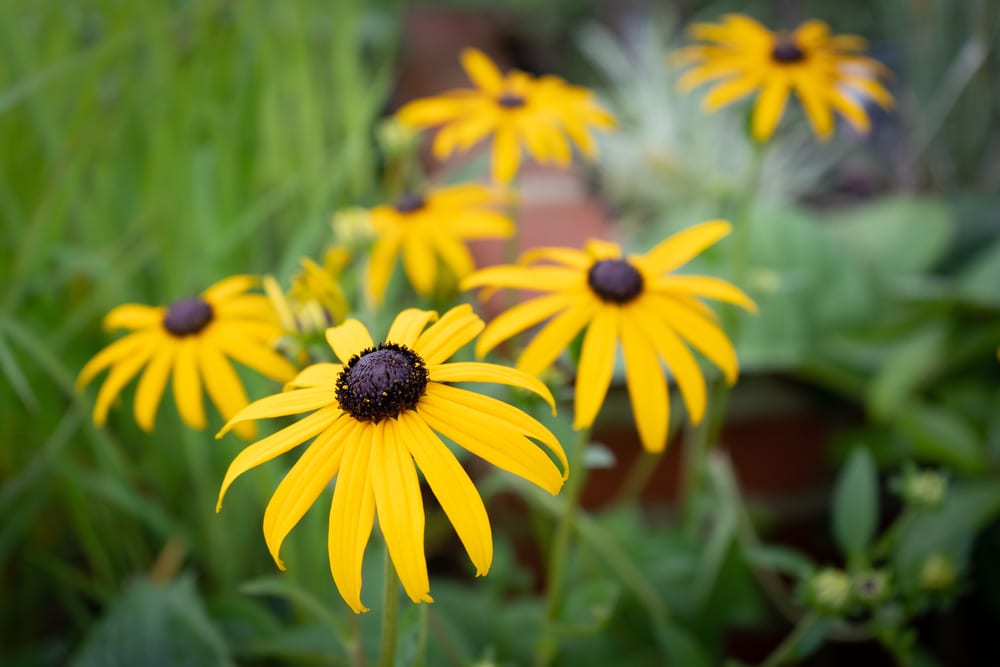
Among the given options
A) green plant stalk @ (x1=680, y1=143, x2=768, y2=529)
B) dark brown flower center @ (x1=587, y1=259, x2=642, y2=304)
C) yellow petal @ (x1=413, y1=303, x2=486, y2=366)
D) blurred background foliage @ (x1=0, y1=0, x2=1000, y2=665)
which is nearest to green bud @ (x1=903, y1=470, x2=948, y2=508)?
blurred background foliage @ (x1=0, y1=0, x2=1000, y2=665)

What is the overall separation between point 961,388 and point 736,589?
0.44m

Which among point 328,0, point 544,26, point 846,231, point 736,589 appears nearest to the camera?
point 736,589

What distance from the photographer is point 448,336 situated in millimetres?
448

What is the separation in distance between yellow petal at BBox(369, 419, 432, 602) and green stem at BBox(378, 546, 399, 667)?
0.05 m

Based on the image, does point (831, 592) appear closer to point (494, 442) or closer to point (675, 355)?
point (675, 355)

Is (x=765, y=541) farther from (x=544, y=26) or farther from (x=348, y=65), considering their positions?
(x=544, y=26)

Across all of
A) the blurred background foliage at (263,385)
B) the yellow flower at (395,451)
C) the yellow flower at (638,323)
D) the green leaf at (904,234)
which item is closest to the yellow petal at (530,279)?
the yellow flower at (638,323)

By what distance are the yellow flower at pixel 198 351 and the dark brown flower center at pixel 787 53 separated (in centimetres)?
51

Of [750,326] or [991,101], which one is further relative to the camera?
[991,101]

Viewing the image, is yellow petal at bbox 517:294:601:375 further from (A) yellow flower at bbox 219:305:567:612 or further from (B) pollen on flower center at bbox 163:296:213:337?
(B) pollen on flower center at bbox 163:296:213:337

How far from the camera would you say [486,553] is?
371mm

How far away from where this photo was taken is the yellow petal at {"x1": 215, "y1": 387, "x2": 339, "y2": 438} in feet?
1.35

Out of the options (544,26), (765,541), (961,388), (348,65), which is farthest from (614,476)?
(544,26)

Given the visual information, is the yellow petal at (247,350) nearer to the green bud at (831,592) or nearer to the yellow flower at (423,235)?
the yellow flower at (423,235)
